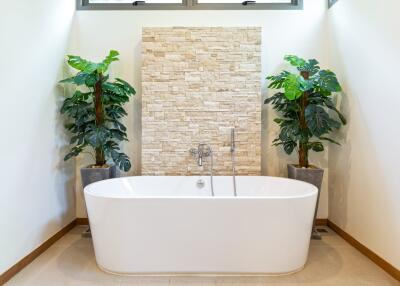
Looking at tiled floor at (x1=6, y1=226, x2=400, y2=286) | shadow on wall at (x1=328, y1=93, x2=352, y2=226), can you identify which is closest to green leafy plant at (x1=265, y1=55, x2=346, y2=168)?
shadow on wall at (x1=328, y1=93, x2=352, y2=226)

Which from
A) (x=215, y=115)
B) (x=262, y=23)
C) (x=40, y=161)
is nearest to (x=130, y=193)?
(x=40, y=161)

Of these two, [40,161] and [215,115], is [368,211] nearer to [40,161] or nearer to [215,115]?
[215,115]

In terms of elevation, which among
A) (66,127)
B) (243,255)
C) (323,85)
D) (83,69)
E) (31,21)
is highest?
(31,21)

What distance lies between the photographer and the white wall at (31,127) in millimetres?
2070

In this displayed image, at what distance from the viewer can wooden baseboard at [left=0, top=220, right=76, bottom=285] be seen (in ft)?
6.61

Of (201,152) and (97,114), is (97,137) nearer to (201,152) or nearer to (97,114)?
(97,114)

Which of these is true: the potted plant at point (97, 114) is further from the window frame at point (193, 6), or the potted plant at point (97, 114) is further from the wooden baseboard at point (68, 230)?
the window frame at point (193, 6)

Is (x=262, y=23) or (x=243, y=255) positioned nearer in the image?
(x=243, y=255)

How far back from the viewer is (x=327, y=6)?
10.4 feet

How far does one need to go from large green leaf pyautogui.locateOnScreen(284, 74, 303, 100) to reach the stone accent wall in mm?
451

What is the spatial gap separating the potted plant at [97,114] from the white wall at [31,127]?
0.65 feet

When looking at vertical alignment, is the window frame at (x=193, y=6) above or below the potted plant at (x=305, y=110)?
above

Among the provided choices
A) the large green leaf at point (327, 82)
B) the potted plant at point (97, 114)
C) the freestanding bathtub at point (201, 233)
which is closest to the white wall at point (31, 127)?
the potted plant at point (97, 114)

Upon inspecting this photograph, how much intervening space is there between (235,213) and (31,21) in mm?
2358
